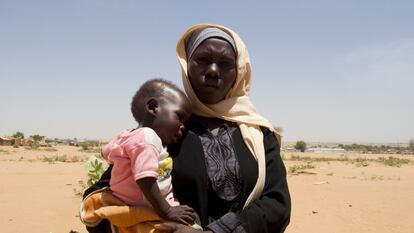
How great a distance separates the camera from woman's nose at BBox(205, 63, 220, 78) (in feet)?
6.99

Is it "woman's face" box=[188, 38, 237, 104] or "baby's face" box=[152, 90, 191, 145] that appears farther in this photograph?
"woman's face" box=[188, 38, 237, 104]

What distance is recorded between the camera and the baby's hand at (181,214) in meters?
1.85

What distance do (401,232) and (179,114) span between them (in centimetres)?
630

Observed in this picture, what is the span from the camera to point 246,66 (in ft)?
8.30

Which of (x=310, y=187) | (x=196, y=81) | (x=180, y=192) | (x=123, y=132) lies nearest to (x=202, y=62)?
(x=196, y=81)

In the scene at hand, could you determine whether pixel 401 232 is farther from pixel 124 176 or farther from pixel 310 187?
pixel 124 176

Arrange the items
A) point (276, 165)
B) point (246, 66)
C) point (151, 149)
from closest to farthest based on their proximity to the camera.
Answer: point (151, 149), point (276, 165), point (246, 66)

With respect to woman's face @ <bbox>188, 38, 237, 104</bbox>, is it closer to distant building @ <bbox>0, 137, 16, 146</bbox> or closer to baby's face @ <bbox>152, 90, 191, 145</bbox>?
baby's face @ <bbox>152, 90, 191, 145</bbox>

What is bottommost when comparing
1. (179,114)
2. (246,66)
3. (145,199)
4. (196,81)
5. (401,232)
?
(401,232)

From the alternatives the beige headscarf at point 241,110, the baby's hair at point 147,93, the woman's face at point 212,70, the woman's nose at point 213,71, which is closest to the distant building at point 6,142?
the beige headscarf at point 241,110

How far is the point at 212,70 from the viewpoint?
6.98ft

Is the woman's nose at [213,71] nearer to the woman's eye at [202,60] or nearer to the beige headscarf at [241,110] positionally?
the woman's eye at [202,60]

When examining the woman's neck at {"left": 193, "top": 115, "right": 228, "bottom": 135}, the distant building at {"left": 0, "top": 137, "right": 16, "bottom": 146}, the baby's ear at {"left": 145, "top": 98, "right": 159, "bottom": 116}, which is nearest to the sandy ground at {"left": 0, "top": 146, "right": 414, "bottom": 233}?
the woman's neck at {"left": 193, "top": 115, "right": 228, "bottom": 135}

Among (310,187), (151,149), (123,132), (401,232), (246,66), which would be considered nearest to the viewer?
(151,149)
